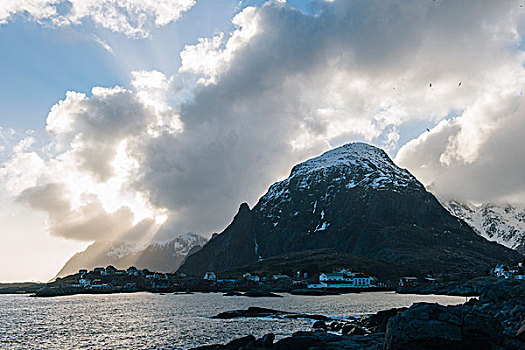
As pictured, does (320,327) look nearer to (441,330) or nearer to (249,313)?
(249,313)

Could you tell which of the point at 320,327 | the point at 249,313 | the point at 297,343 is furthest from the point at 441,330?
the point at 249,313

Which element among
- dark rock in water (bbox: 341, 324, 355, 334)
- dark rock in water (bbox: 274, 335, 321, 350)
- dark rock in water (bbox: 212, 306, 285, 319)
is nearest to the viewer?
dark rock in water (bbox: 274, 335, 321, 350)

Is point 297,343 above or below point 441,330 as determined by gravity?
below

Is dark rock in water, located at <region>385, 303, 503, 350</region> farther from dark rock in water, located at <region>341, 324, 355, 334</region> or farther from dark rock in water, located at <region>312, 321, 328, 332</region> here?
dark rock in water, located at <region>312, 321, 328, 332</region>

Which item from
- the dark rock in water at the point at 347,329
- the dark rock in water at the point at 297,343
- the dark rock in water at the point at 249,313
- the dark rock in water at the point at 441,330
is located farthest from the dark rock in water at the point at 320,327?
the dark rock in water at the point at 441,330

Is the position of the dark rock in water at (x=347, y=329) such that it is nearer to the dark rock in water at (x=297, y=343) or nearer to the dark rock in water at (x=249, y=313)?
the dark rock in water at (x=297, y=343)

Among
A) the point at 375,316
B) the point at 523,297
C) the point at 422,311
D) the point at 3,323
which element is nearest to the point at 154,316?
the point at 3,323

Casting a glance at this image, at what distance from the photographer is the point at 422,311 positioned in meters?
A: 39.5

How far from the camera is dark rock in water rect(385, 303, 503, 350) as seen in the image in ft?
124

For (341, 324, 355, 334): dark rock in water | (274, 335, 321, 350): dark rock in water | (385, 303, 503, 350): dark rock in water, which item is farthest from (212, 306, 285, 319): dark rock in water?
(385, 303, 503, 350): dark rock in water

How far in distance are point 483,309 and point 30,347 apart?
76.4 m

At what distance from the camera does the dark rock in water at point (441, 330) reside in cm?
3778

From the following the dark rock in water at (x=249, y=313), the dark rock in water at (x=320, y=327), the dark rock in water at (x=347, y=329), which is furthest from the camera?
the dark rock in water at (x=249, y=313)

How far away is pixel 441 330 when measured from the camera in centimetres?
3781
